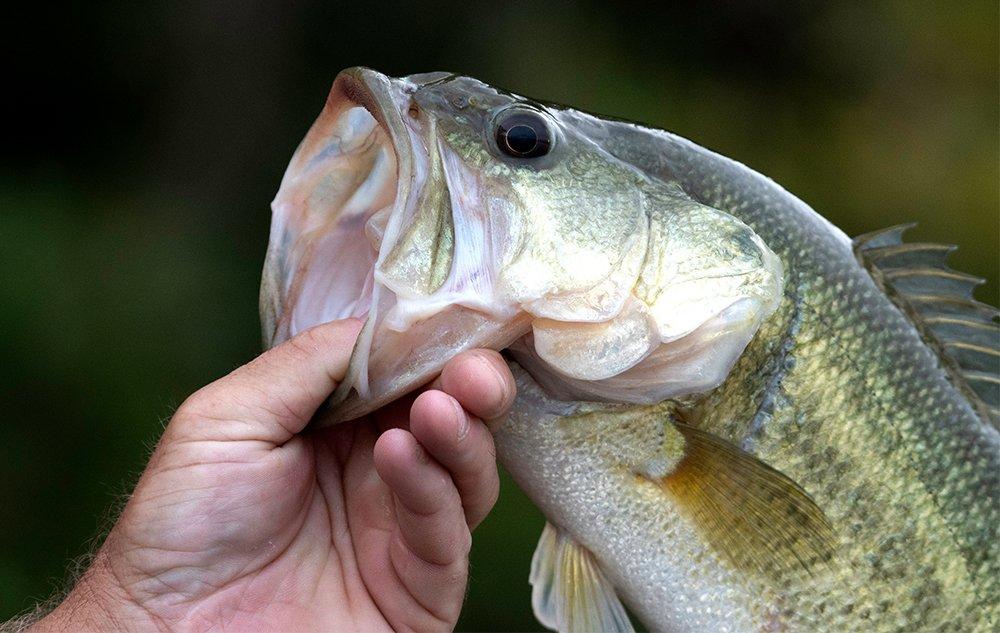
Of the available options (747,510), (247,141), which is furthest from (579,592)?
(247,141)

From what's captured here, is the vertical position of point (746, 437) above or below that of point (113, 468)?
above

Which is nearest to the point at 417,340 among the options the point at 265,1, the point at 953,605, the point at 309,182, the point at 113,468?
the point at 309,182

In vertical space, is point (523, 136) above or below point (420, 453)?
above

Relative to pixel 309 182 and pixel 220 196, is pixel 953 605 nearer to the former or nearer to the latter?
pixel 309 182

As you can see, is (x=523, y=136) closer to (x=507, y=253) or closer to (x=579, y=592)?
(x=507, y=253)

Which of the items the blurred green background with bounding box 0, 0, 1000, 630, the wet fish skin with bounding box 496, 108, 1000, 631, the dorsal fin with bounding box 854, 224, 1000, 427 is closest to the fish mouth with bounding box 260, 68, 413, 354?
the wet fish skin with bounding box 496, 108, 1000, 631

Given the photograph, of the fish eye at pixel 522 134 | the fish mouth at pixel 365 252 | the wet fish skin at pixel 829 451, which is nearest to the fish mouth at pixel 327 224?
the fish mouth at pixel 365 252

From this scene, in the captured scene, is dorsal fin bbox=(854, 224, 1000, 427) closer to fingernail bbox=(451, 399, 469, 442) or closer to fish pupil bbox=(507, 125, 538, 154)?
fish pupil bbox=(507, 125, 538, 154)

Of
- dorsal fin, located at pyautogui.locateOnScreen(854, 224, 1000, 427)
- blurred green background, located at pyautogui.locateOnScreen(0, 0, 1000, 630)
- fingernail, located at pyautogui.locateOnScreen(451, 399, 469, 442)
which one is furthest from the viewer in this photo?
blurred green background, located at pyautogui.locateOnScreen(0, 0, 1000, 630)
